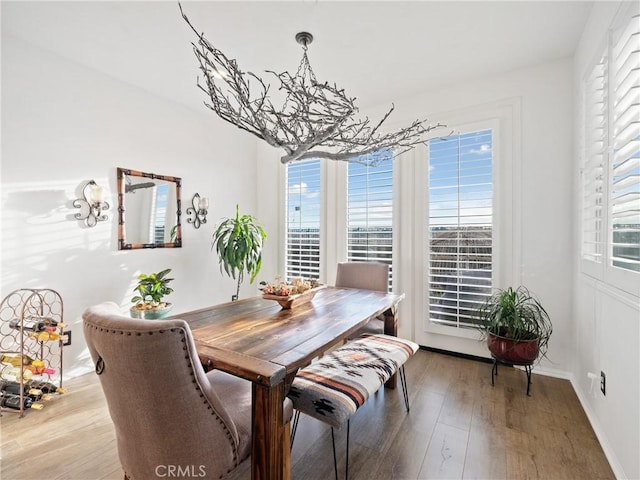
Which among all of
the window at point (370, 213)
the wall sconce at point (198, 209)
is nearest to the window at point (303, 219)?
the window at point (370, 213)

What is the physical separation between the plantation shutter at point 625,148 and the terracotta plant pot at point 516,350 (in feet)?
3.10

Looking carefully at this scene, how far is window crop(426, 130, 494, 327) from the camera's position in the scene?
2.89 metres

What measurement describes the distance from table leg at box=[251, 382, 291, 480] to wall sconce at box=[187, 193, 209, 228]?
9.47 ft

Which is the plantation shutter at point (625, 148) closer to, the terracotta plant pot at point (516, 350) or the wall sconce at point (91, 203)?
the terracotta plant pot at point (516, 350)

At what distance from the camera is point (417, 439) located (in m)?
1.82

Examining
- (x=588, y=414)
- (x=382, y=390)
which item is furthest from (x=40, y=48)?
(x=588, y=414)

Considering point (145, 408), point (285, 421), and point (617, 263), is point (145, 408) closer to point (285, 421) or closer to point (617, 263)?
point (285, 421)

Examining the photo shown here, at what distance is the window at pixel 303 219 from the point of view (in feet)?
13.0

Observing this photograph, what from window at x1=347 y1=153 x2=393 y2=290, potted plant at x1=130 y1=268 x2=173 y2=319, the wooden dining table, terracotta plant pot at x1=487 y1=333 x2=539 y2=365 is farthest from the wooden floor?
window at x1=347 y1=153 x2=393 y2=290

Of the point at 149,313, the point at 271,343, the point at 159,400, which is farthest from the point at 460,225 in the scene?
the point at 149,313

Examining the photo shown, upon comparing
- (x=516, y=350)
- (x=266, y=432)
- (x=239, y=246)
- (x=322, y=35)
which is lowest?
(x=516, y=350)

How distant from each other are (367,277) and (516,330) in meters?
1.27

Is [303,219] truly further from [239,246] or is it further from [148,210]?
[148,210]

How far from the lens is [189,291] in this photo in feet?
11.7
